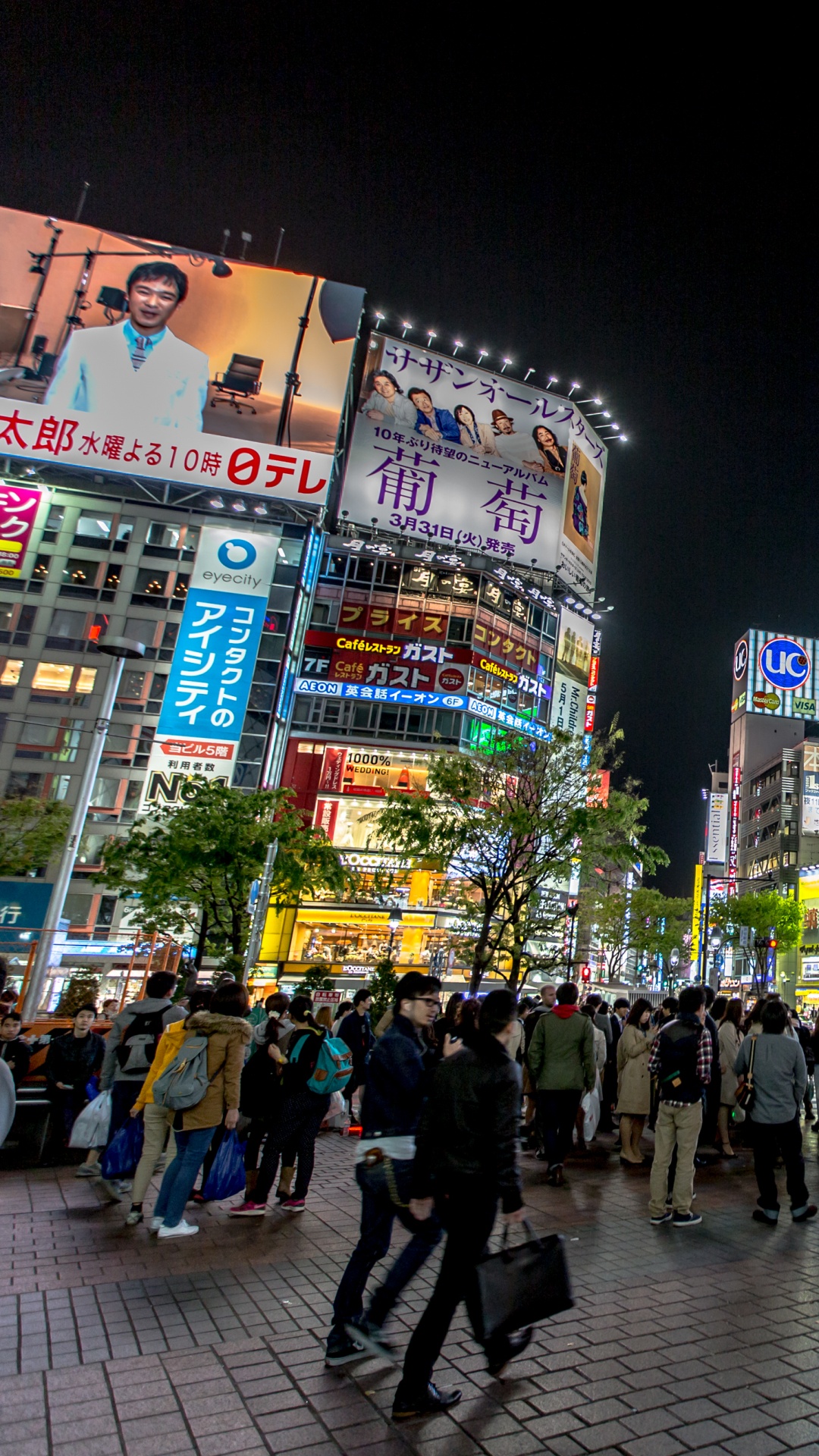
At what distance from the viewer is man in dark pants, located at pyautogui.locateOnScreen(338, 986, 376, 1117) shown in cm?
1113

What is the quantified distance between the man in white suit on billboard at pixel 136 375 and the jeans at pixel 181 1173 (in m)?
36.0

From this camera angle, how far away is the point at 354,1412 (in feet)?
12.4

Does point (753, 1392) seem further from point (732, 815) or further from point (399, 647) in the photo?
point (732, 815)

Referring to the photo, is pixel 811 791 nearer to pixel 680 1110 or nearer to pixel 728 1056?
pixel 728 1056

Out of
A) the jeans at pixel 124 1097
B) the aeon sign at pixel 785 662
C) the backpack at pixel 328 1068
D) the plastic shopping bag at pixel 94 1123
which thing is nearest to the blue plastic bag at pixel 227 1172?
the backpack at pixel 328 1068

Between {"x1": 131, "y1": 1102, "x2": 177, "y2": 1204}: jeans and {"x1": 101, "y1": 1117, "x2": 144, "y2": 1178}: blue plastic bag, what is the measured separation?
237 mm

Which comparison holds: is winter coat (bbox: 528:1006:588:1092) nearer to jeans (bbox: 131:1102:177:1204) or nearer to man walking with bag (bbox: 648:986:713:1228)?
man walking with bag (bbox: 648:986:713:1228)

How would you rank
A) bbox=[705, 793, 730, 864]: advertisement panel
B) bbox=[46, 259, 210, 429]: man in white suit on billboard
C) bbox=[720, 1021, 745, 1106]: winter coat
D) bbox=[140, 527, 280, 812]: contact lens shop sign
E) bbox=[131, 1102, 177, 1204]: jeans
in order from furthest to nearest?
bbox=[705, 793, 730, 864]: advertisement panel < bbox=[46, 259, 210, 429]: man in white suit on billboard < bbox=[140, 527, 280, 812]: contact lens shop sign < bbox=[720, 1021, 745, 1106]: winter coat < bbox=[131, 1102, 177, 1204]: jeans

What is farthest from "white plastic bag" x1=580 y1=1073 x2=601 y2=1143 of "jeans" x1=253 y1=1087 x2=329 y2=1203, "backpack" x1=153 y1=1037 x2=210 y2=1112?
"backpack" x1=153 y1=1037 x2=210 y2=1112

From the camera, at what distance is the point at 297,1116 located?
22.5 ft

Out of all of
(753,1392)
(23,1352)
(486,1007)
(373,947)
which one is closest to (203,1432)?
(23,1352)

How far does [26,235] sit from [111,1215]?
44307 millimetres

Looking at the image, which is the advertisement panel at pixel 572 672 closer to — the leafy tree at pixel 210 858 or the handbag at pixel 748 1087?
the leafy tree at pixel 210 858

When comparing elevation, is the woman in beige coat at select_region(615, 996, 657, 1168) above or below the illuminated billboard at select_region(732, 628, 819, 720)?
below
